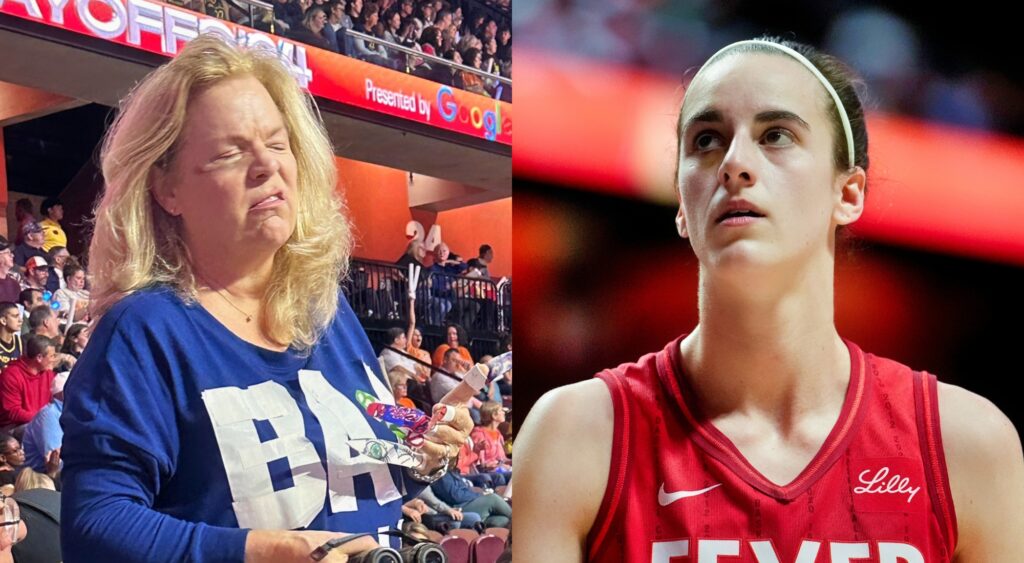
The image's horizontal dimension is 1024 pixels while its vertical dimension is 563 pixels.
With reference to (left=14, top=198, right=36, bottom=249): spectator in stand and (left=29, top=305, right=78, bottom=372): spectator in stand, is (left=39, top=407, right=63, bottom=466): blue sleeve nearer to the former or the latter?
(left=29, top=305, right=78, bottom=372): spectator in stand

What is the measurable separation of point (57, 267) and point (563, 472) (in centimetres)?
108

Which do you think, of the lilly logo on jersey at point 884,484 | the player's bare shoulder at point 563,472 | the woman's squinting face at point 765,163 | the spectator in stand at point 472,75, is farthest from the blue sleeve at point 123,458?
the lilly logo on jersey at point 884,484

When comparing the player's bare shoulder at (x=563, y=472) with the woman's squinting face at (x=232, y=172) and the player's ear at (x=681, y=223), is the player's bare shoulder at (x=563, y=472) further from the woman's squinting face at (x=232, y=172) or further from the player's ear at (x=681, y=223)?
the woman's squinting face at (x=232, y=172)

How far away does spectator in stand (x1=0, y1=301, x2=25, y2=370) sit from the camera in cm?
190

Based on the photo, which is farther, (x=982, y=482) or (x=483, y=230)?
(x=483, y=230)

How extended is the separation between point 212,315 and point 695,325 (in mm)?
1050

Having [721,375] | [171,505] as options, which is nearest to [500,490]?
[721,375]

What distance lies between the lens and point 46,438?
6.27ft

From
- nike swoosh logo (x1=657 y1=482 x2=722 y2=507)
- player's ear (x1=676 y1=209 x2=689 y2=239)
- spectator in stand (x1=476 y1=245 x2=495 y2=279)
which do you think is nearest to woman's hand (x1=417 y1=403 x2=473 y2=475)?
spectator in stand (x1=476 y1=245 x2=495 y2=279)

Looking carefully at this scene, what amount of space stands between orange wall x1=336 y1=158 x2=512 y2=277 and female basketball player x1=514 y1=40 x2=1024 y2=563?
1.50 feet

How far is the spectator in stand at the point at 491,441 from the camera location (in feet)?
8.11

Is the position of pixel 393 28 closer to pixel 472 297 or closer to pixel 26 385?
pixel 472 297

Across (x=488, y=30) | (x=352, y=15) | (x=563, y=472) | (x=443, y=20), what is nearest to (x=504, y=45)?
(x=488, y=30)

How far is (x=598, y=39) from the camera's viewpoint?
2.55 m
